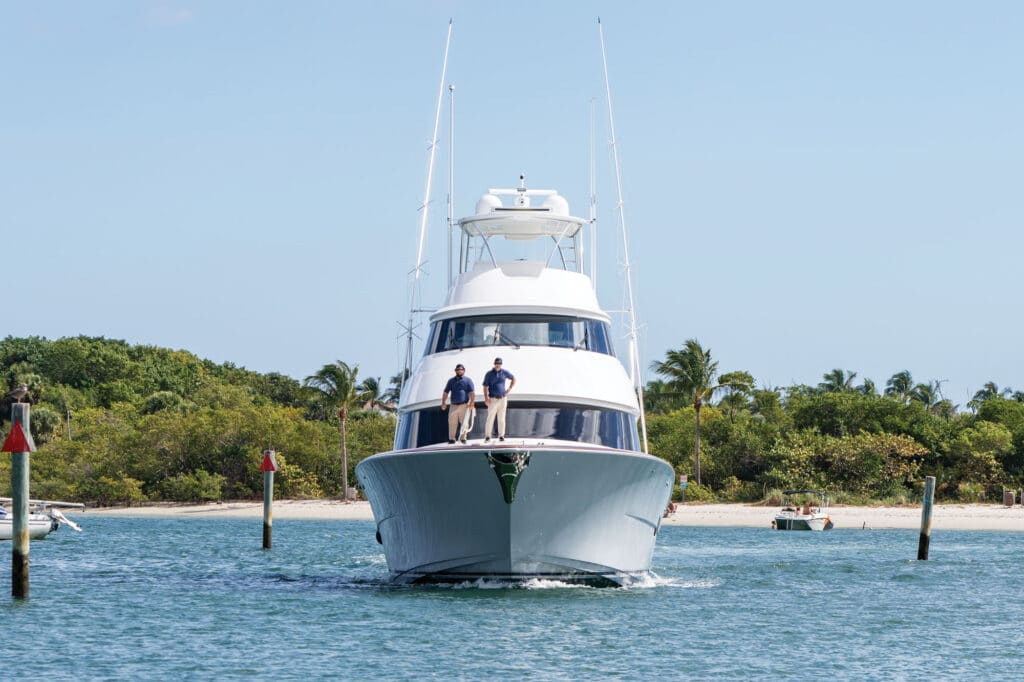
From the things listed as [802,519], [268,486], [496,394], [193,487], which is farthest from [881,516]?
[496,394]

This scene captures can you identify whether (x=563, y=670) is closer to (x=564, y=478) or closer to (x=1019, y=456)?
(x=564, y=478)

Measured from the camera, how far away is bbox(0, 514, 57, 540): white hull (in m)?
47.6

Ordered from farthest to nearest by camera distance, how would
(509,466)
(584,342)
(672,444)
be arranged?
(672,444), (584,342), (509,466)

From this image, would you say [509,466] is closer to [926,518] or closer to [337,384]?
[926,518]

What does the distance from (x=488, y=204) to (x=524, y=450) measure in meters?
8.33

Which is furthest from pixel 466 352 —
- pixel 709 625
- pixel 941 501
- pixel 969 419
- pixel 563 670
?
pixel 969 419

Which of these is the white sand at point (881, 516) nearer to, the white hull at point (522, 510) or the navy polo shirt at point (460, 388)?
the white hull at point (522, 510)

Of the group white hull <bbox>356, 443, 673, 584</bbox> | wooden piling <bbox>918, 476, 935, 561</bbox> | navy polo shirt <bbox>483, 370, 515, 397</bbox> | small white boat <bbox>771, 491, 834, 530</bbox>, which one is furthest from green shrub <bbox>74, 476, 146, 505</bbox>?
navy polo shirt <bbox>483, 370, 515, 397</bbox>

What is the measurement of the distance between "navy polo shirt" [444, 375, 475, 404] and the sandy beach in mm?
38276

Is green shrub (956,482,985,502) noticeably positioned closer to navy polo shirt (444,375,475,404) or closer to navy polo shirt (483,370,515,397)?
navy polo shirt (483,370,515,397)

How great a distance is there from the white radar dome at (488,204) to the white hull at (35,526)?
24.0 metres

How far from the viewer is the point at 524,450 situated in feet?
79.0

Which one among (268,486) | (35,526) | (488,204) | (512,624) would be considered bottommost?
(35,526)

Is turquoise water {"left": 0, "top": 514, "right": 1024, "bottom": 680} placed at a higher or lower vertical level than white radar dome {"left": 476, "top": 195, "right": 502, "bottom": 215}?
lower
